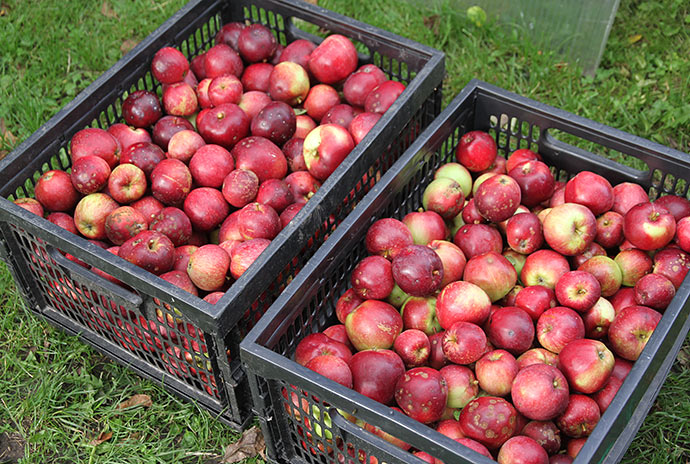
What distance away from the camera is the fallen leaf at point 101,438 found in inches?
111

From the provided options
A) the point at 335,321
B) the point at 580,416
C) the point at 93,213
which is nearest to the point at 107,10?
the point at 93,213

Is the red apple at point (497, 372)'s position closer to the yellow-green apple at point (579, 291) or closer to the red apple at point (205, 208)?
the yellow-green apple at point (579, 291)

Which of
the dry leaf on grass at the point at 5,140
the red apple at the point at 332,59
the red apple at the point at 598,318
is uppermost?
the red apple at the point at 332,59

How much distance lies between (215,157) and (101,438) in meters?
1.19

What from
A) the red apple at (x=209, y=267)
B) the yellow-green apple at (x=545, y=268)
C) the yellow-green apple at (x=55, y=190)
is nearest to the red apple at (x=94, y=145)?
the yellow-green apple at (x=55, y=190)

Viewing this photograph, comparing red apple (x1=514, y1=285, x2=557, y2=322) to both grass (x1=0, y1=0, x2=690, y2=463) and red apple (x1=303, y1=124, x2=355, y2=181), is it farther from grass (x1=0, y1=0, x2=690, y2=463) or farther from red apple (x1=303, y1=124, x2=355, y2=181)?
red apple (x1=303, y1=124, x2=355, y2=181)

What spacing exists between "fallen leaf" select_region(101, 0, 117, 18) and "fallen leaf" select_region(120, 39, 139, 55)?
0.26 metres

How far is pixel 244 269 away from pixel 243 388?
437 mm

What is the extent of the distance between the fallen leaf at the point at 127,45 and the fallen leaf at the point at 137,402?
7.65ft

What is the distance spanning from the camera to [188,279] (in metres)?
2.62

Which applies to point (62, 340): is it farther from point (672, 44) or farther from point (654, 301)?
point (672, 44)

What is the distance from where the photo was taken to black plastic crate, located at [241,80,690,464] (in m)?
2.04

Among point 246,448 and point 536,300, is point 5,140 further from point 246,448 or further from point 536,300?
point 536,300

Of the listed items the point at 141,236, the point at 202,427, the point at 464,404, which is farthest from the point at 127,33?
the point at 464,404
